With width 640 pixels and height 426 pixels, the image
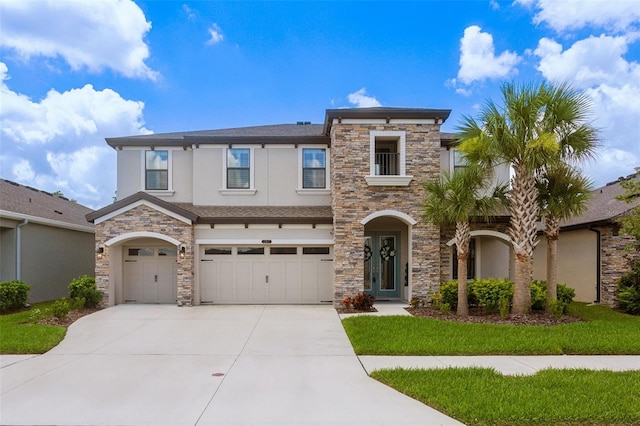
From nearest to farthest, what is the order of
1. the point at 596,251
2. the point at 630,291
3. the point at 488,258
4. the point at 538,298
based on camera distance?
the point at 538,298, the point at 630,291, the point at 596,251, the point at 488,258

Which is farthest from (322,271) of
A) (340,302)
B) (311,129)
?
(311,129)

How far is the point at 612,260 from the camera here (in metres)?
12.9

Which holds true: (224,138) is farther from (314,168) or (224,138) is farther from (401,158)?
(401,158)

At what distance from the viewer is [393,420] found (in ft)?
15.6

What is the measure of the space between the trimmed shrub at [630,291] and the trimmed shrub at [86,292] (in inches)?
648

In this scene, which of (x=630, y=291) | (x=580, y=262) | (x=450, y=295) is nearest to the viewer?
(x=630, y=291)

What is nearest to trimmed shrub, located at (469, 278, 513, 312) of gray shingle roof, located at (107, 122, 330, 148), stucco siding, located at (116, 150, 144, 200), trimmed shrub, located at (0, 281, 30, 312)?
gray shingle roof, located at (107, 122, 330, 148)

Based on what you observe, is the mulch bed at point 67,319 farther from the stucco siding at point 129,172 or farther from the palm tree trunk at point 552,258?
the palm tree trunk at point 552,258

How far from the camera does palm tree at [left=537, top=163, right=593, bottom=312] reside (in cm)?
1091

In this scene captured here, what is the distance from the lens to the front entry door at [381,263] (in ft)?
50.1

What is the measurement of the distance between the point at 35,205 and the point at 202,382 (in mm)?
13992

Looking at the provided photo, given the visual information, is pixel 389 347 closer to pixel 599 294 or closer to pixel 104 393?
pixel 104 393

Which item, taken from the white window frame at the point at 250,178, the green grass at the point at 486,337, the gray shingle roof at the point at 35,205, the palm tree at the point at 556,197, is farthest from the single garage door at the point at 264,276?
the palm tree at the point at 556,197

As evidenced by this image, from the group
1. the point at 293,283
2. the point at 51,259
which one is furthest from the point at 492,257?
the point at 51,259
